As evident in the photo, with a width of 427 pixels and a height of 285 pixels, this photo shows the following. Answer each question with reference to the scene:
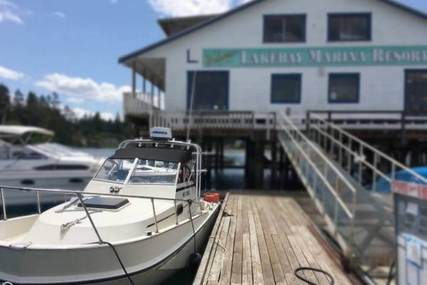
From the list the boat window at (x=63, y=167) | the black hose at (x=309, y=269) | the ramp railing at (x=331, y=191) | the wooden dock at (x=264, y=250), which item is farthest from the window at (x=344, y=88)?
the black hose at (x=309, y=269)

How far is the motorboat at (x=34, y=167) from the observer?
1506cm

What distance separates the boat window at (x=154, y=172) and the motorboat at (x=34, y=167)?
9.23m

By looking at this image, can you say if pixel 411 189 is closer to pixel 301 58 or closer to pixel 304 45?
pixel 301 58

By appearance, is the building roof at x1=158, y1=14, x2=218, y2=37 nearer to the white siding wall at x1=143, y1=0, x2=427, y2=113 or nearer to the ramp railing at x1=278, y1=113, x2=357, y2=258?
the white siding wall at x1=143, y1=0, x2=427, y2=113

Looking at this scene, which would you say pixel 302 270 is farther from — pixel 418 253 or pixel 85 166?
pixel 85 166

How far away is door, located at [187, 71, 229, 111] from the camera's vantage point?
1595 centimetres

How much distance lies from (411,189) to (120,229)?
11.9 ft

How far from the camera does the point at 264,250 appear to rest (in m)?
5.95

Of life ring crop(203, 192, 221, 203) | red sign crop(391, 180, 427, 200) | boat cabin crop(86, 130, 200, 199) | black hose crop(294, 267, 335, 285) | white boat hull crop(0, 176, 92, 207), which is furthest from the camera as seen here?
white boat hull crop(0, 176, 92, 207)

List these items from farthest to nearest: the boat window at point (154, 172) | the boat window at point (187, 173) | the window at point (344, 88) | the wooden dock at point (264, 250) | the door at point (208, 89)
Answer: the door at point (208, 89)
the window at point (344, 88)
the boat window at point (187, 173)
the boat window at point (154, 172)
the wooden dock at point (264, 250)

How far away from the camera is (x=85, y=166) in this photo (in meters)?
15.8

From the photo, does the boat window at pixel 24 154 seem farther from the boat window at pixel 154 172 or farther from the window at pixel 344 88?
the window at pixel 344 88

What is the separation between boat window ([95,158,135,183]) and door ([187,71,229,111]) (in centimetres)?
910

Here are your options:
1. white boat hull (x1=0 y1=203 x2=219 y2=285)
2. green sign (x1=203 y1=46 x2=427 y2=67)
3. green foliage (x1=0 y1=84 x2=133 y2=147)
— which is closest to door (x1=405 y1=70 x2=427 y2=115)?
green sign (x1=203 y1=46 x2=427 y2=67)
